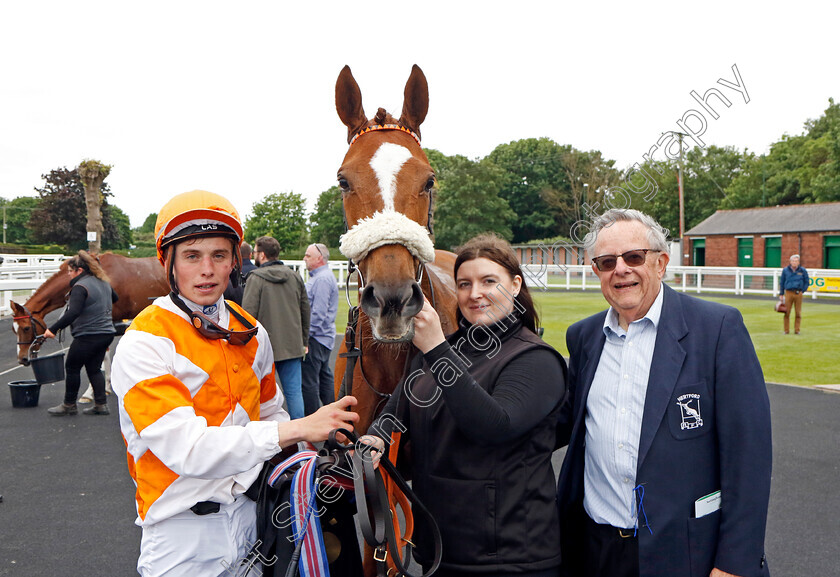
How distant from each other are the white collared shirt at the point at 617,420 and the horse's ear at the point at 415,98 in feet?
5.28

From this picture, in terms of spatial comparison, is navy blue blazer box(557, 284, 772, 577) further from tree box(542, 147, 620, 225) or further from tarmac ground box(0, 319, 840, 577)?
tree box(542, 147, 620, 225)

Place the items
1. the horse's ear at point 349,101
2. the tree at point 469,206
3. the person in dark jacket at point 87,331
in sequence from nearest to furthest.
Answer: the horse's ear at point 349,101
the person in dark jacket at point 87,331
the tree at point 469,206

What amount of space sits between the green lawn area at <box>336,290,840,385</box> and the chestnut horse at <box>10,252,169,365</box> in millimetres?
5745

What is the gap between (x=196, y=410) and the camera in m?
1.75

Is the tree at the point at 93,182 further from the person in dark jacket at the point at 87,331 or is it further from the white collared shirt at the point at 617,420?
the white collared shirt at the point at 617,420

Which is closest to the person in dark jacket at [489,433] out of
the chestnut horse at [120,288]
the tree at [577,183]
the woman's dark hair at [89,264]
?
the woman's dark hair at [89,264]

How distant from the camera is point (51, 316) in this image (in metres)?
16.5

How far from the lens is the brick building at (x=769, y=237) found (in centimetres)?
3175

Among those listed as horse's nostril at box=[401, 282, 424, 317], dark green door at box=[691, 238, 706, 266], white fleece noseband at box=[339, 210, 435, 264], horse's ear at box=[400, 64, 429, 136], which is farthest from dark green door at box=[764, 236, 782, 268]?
horse's nostril at box=[401, 282, 424, 317]

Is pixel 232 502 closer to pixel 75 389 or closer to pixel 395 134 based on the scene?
pixel 395 134

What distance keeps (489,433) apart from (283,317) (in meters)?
4.65

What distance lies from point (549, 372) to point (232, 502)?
1.11 m

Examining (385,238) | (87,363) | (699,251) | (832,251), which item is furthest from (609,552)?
(699,251)

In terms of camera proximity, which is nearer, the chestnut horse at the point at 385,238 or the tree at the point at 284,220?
the chestnut horse at the point at 385,238
